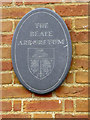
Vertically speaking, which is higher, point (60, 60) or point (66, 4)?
point (66, 4)

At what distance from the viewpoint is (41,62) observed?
4.30 feet

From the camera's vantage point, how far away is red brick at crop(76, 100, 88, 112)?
1316mm

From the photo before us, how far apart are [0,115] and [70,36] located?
74 centimetres

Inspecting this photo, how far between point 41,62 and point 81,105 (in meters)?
0.40

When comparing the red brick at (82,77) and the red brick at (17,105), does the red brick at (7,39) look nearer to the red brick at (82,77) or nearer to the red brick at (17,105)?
the red brick at (17,105)

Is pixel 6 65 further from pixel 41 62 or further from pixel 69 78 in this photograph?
pixel 69 78

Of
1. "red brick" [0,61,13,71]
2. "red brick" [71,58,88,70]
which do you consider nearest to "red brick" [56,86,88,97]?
"red brick" [71,58,88,70]

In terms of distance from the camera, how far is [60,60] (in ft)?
4.27

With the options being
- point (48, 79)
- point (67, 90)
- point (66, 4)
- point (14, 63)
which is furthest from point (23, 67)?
point (66, 4)

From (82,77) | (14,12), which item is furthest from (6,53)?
Answer: (82,77)

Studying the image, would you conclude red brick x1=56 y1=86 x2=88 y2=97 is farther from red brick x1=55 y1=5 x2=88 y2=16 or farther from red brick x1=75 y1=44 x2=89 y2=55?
red brick x1=55 y1=5 x2=88 y2=16

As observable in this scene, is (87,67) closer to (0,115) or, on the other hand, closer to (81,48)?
(81,48)

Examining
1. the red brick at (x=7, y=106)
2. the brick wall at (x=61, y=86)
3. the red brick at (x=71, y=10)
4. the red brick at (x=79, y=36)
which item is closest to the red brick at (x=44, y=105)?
the brick wall at (x=61, y=86)

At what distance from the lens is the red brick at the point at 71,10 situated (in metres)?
1.34
